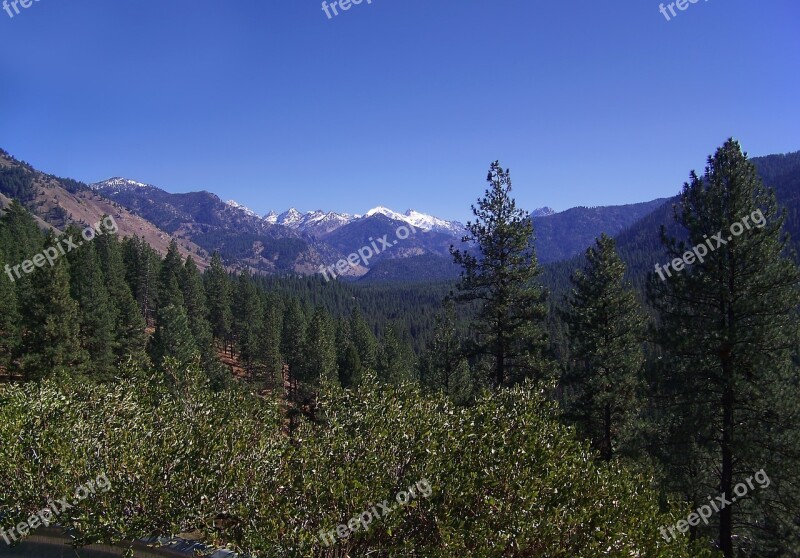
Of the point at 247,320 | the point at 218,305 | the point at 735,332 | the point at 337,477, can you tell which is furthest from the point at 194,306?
the point at 735,332

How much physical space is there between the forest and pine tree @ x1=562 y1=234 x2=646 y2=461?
111 millimetres

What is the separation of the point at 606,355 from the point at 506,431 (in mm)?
14376

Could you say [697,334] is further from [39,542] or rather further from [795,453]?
[39,542]

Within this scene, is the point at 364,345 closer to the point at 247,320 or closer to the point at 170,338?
the point at 247,320

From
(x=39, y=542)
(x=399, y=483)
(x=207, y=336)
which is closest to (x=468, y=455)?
(x=399, y=483)

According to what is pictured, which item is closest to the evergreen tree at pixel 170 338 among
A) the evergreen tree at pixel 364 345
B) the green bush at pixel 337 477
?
the evergreen tree at pixel 364 345

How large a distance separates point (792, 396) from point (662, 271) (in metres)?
6.48

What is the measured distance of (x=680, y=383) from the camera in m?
19.6

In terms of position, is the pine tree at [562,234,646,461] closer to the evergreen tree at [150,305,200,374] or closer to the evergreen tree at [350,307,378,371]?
the evergreen tree at [150,305,200,374]

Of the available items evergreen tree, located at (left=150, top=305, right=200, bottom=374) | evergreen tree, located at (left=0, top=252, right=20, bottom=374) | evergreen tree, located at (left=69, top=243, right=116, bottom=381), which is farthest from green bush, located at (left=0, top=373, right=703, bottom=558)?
evergreen tree, located at (left=150, top=305, right=200, bottom=374)

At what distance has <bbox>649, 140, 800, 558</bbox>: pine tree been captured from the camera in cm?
1733

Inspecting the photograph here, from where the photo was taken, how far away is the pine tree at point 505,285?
24.2 metres

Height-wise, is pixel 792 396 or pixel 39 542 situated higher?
pixel 792 396

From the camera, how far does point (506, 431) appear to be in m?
11.1
